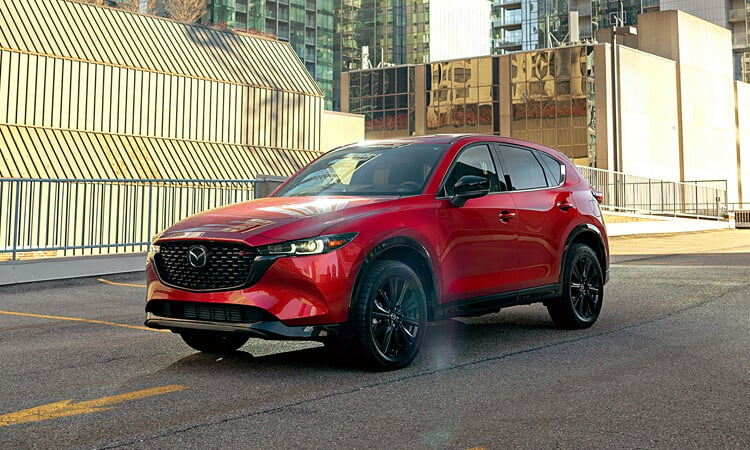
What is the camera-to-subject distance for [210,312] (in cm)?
584

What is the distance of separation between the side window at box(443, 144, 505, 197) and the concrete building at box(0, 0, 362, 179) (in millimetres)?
22711

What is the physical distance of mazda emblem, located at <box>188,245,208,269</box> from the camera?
19.2 feet

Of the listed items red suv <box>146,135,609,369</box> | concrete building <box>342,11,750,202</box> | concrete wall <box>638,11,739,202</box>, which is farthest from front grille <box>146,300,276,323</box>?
concrete wall <box>638,11,739,202</box>

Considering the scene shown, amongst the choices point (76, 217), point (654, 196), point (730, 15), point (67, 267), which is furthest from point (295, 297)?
point (730, 15)

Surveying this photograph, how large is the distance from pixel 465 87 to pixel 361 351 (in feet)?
169

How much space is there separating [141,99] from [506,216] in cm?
2811

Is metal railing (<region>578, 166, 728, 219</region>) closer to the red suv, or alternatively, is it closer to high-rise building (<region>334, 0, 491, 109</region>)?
the red suv

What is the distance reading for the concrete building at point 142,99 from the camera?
29672 millimetres

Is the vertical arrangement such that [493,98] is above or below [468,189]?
above

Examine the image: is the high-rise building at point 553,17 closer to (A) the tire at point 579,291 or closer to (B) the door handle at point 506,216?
(A) the tire at point 579,291

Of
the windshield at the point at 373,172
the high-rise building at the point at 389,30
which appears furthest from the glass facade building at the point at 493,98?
the high-rise building at the point at 389,30

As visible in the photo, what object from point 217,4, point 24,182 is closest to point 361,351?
point 24,182

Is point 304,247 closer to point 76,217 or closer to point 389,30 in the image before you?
point 76,217

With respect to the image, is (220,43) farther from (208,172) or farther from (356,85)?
(356,85)
